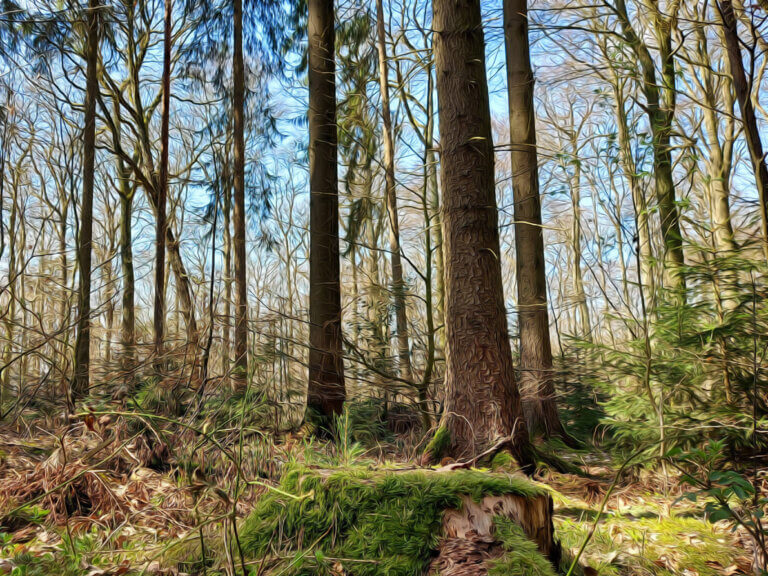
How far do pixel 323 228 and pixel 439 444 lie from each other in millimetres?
3572

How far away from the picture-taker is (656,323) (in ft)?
14.9

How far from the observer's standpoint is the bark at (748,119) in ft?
11.8

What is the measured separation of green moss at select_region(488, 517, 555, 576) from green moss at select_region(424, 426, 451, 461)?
222cm

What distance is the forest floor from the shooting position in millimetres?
2604

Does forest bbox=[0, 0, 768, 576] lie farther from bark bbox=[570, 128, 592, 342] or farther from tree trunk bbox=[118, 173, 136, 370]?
tree trunk bbox=[118, 173, 136, 370]

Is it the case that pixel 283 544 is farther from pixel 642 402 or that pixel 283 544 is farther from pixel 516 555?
pixel 642 402

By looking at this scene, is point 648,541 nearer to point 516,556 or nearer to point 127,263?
point 516,556

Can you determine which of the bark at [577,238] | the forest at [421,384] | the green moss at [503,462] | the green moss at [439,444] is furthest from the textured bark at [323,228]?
the bark at [577,238]

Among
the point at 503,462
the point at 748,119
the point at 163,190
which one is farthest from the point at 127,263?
the point at 748,119

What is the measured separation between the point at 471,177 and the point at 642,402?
246cm

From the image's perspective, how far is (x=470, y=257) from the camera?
15.6ft

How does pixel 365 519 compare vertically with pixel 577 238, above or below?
below

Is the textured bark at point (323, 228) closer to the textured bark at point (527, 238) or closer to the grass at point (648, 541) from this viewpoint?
the textured bark at point (527, 238)

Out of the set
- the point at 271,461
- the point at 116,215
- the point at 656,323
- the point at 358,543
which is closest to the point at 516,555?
the point at 358,543
